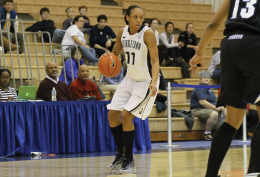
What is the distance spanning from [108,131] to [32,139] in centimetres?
122

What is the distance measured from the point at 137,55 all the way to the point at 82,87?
313cm

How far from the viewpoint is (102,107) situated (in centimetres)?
686

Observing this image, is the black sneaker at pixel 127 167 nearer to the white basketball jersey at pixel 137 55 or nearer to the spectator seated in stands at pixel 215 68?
the white basketball jersey at pixel 137 55

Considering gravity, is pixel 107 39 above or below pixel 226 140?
above

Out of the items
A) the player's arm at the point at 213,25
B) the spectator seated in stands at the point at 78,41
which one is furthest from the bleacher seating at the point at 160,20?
the player's arm at the point at 213,25

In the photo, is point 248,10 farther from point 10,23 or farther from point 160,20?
point 160,20

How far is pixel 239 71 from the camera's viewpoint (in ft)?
8.56

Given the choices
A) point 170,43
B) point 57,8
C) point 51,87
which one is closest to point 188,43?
point 170,43

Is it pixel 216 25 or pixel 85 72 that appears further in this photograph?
pixel 85 72

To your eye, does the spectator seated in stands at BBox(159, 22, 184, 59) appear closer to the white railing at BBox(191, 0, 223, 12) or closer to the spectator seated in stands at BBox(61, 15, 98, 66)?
the spectator seated in stands at BBox(61, 15, 98, 66)

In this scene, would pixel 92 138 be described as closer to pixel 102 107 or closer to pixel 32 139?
pixel 102 107

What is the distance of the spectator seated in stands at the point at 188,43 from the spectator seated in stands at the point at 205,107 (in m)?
2.19

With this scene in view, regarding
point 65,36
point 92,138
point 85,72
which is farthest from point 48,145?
point 65,36

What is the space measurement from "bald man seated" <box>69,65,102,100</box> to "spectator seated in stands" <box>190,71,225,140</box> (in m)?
2.37
